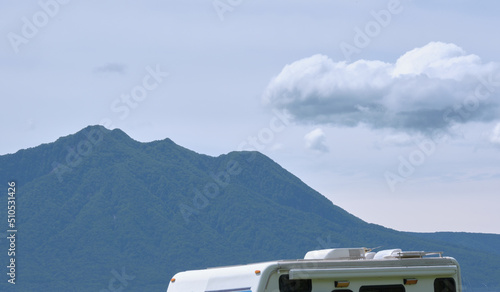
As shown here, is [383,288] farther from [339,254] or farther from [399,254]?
[339,254]

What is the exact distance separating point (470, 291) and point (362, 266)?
2.12 meters

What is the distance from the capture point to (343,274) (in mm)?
12117

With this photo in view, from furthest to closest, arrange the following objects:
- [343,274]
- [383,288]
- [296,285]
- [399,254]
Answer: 1. [399,254]
2. [383,288]
3. [343,274]
4. [296,285]

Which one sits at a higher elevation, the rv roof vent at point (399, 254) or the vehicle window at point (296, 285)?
the rv roof vent at point (399, 254)

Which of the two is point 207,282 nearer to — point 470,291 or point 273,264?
point 273,264

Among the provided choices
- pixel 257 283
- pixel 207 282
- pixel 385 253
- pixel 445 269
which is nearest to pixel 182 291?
pixel 207 282

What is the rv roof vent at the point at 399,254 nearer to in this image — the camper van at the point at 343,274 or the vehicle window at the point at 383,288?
the camper van at the point at 343,274

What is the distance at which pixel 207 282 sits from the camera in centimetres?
1305

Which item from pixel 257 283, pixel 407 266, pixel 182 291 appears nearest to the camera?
pixel 257 283

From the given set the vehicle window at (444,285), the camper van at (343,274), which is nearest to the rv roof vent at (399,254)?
the camper van at (343,274)

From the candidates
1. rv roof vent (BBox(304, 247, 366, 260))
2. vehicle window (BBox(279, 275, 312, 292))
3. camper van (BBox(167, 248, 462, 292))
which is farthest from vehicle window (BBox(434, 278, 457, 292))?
vehicle window (BBox(279, 275, 312, 292))

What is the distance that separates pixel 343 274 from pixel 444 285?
5.85 feet

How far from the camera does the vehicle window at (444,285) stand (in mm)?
12805

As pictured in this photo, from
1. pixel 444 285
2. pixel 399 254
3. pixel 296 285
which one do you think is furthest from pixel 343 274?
pixel 444 285
